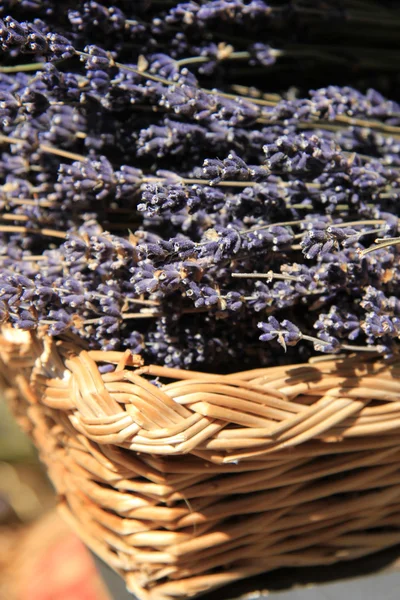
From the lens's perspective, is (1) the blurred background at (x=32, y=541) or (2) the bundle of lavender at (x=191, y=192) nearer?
(2) the bundle of lavender at (x=191, y=192)

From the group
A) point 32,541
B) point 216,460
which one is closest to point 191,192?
point 216,460

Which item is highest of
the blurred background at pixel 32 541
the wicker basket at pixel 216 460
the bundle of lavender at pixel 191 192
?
the bundle of lavender at pixel 191 192

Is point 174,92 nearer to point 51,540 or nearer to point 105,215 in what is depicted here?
point 105,215

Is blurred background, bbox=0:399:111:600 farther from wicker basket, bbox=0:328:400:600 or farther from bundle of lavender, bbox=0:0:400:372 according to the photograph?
bundle of lavender, bbox=0:0:400:372

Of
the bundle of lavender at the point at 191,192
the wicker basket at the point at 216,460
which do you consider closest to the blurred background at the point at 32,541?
the wicker basket at the point at 216,460

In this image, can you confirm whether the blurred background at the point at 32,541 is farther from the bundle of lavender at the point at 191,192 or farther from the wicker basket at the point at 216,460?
the bundle of lavender at the point at 191,192

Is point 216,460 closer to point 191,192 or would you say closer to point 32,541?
point 191,192

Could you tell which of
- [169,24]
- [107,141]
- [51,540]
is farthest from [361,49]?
[51,540]
